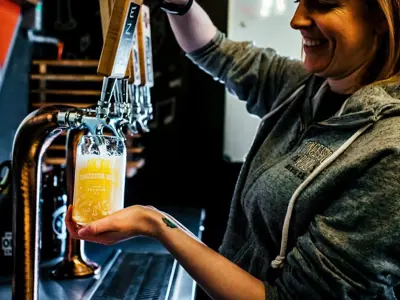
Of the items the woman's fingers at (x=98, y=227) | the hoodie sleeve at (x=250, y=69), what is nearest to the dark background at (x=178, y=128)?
the hoodie sleeve at (x=250, y=69)

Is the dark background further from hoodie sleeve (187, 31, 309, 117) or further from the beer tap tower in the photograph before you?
the beer tap tower

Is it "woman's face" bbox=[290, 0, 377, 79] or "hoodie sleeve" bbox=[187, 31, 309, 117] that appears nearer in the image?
"woman's face" bbox=[290, 0, 377, 79]

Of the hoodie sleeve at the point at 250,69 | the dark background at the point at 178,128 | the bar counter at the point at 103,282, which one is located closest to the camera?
the bar counter at the point at 103,282

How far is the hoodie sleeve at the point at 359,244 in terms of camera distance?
823 mm

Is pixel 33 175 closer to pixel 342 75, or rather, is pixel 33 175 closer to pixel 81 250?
pixel 81 250

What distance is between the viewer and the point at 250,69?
140cm

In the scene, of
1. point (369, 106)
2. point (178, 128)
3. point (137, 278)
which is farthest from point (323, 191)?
point (178, 128)

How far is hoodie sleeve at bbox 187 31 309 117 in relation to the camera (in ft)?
4.50

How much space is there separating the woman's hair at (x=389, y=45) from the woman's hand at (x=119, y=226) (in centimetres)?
50

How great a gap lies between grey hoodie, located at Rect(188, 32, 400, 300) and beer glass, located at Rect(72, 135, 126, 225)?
30 centimetres

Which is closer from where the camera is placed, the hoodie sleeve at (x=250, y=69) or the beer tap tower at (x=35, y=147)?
the beer tap tower at (x=35, y=147)

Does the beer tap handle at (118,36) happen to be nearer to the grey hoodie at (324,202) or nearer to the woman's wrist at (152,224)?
the woman's wrist at (152,224)

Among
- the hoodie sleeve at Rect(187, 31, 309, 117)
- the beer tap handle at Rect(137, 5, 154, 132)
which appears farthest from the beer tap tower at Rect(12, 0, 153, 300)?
the hoodie sleeve at Rect(187, 31, 309, 117)

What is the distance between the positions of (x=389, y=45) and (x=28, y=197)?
0.72m
